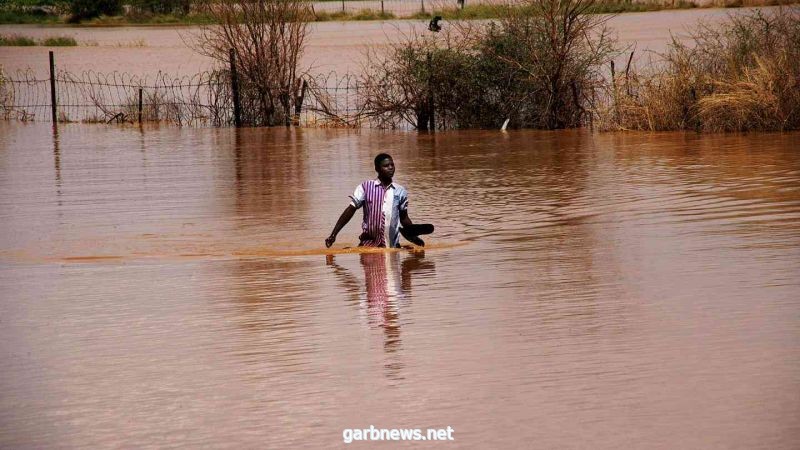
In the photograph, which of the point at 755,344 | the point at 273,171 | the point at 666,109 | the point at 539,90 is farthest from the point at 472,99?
the point at 755,344

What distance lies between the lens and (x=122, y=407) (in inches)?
310

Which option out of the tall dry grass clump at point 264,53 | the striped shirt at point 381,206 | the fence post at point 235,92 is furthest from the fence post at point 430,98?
the striped shirt at point 381,206

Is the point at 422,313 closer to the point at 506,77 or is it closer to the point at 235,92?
the point at 506,77

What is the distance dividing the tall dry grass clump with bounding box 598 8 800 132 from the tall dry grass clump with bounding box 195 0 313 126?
25.1 feet

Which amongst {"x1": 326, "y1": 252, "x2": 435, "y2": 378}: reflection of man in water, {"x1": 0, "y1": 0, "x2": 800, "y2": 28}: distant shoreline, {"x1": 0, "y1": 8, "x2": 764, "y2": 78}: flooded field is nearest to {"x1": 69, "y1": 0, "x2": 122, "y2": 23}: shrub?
{"x1": 0, "y1": 0, "x2": 800, "y2": 28}: distant shoreline

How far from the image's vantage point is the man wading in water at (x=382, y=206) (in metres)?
12.6

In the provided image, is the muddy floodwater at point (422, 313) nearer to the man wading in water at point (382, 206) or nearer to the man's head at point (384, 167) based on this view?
the man wading in water at point (382, 206)

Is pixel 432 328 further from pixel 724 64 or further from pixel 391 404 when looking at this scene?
pixel 724 64

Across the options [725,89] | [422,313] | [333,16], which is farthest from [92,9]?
[422,313]

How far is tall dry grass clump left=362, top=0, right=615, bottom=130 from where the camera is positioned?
28219 millimetres

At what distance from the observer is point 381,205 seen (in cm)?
1268

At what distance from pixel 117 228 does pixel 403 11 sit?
6488cm

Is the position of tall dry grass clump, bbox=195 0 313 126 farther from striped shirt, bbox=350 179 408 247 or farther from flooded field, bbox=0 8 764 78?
striped shirt, bbox=350 179 408 247

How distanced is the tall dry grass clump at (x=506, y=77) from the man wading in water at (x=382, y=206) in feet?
51.9
